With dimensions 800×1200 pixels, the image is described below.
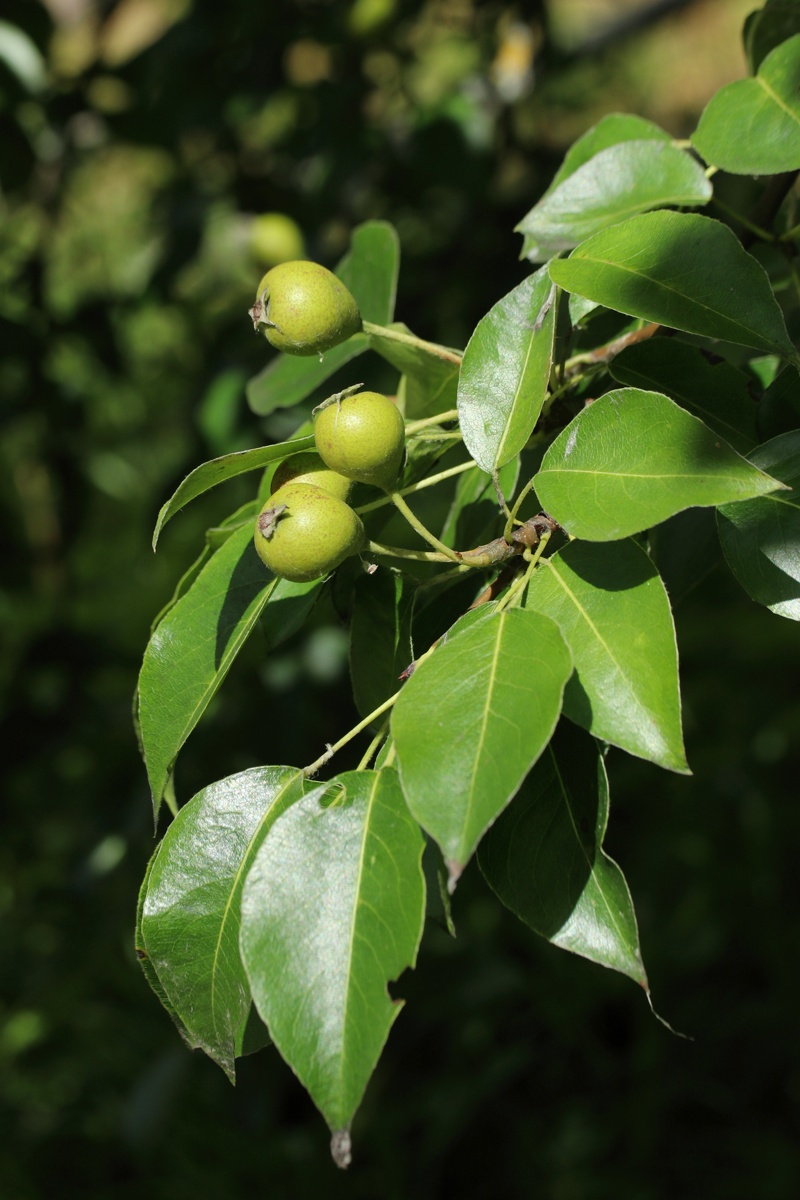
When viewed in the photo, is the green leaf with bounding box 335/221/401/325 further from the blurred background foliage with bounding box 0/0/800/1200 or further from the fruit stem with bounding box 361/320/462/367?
the blurred background foliage with bounding box 0/0/800/1200

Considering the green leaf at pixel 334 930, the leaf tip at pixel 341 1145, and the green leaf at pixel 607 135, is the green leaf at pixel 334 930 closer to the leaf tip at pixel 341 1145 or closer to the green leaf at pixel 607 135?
the leaf tip at pixel 341 1145

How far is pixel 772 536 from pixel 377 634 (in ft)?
0.69

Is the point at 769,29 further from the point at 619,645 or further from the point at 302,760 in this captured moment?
the point at 302,760

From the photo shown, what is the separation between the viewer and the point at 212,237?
1.69 metres

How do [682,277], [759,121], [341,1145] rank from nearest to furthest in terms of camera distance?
[341,1145]
[682,277]
[759,121]

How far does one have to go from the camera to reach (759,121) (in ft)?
2.10

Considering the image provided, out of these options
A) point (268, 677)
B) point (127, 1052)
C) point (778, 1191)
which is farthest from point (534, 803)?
point (127, 1052)

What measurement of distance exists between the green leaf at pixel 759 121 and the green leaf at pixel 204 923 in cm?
43

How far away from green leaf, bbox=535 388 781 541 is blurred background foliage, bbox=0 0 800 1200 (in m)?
0.95

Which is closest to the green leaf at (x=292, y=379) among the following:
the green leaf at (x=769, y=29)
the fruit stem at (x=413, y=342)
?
the fruit stem at (x=413, y=342)

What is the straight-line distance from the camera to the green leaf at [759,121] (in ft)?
2.02

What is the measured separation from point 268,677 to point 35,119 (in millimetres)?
895

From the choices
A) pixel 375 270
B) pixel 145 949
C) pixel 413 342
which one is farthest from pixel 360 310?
pixel 145 949

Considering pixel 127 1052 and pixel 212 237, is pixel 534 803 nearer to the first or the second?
pixel 212 237
